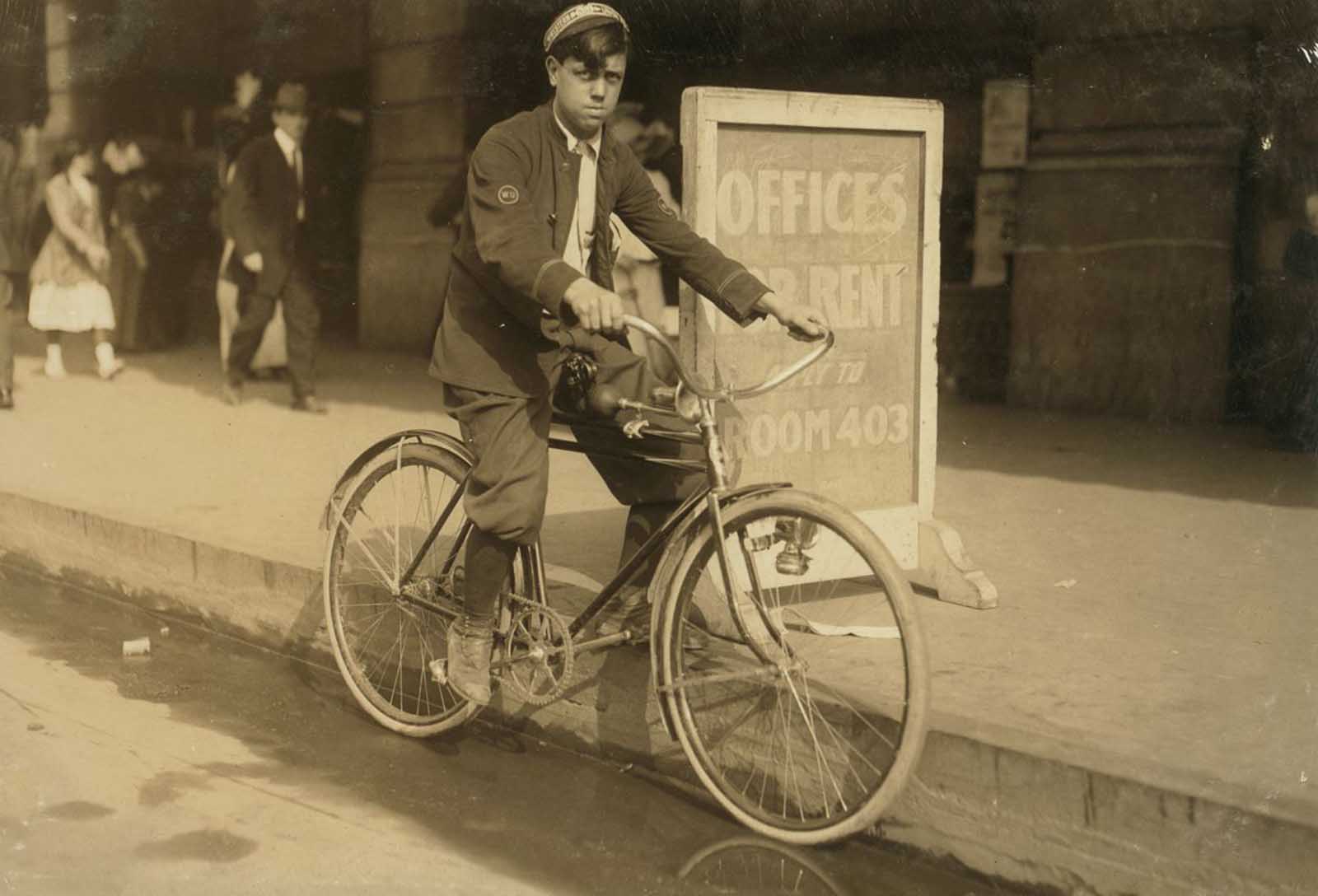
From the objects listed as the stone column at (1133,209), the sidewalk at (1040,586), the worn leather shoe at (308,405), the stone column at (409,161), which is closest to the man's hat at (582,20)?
the sidewalk at (1040,586)

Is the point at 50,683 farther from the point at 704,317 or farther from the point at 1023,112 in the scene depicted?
the point at 1023,112

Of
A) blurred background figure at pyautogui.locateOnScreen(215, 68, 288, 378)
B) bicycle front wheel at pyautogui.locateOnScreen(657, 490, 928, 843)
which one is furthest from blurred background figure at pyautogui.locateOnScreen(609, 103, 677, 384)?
bicycle front wheel at pyautogui.locateOnScreen(657, 490, 928, 843)

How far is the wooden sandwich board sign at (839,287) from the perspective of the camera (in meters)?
4.73

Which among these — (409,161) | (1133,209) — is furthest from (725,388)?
(409,161)

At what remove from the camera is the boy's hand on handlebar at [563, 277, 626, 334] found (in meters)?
3.66

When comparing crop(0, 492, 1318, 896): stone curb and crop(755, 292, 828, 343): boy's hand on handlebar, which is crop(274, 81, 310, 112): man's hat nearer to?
crop(0, 492, 1318, 896): stone curb

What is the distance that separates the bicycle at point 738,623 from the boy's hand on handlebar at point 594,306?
7 cm

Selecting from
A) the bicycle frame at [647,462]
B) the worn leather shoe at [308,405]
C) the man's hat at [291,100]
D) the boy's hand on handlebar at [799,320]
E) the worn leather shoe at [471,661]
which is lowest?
the worn leather shoe at [471,661]

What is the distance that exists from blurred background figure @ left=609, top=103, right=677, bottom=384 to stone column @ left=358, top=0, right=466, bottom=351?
84.3 inches

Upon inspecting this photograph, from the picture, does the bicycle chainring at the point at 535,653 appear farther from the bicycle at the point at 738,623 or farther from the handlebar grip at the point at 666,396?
the handlebar grip at the point at 666,396

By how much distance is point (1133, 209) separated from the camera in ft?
30.7

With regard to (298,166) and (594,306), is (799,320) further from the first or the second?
(298,166)

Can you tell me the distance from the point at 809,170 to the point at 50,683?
2951 mm

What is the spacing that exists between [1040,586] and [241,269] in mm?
8251
